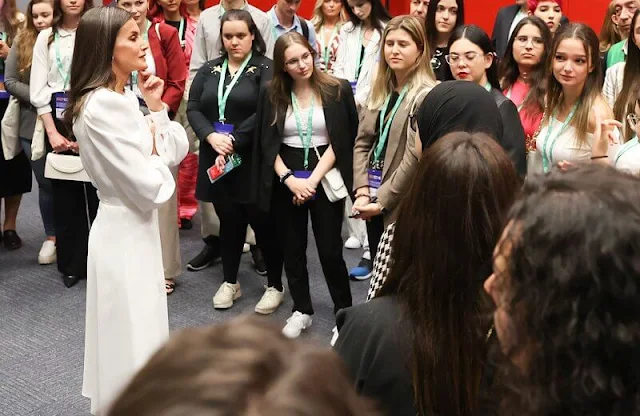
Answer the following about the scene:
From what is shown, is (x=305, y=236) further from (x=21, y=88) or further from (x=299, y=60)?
(x=21, y=88)

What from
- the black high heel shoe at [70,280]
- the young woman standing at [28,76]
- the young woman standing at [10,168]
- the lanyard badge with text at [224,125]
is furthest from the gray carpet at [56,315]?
the lanyard badge with text at [224,125]

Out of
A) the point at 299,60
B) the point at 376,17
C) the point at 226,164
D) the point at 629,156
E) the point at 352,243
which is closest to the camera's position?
the point at 629,156

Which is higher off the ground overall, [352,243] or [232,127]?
[232,127]

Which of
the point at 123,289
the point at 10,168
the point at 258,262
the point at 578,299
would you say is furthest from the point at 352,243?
the point at 578,299

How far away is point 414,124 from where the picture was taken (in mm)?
3227

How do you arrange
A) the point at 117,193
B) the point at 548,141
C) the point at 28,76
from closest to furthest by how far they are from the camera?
the point at 117,193 < the point at 548,141 < the point at 28,76

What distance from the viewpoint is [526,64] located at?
3.92m

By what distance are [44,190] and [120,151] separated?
2.37 meters

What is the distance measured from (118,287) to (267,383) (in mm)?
2443

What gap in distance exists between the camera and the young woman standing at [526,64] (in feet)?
12.3

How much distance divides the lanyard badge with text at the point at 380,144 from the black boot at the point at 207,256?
65.4 inches

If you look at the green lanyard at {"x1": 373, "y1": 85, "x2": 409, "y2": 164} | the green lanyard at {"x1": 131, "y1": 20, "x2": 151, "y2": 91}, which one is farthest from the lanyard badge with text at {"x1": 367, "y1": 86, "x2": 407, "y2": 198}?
the green lanyard at {"x1": 131, "y1": 20, "x2": 151, "y2": 91}

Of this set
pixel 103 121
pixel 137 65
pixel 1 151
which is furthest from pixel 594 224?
pixel 1 151

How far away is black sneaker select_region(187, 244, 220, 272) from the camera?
4.92 meters
